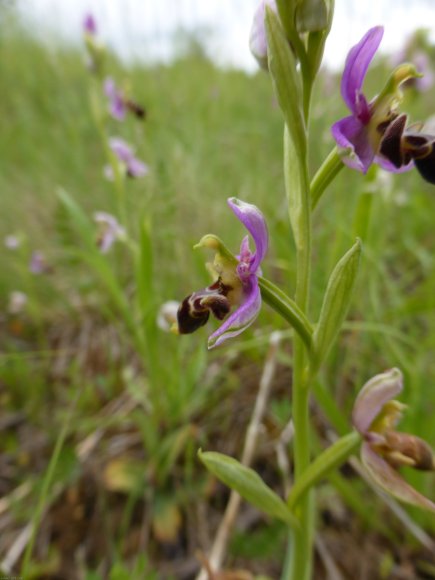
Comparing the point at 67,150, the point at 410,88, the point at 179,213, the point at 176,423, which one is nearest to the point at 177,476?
the point at 176,423

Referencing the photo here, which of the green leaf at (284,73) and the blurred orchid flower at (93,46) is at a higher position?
the blurred orchid flower at (93,46)

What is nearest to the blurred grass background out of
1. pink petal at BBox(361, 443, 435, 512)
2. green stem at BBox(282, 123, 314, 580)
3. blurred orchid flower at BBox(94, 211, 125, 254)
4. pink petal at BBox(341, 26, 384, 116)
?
blurred orchid flower at BBox(94, 211, 125, 254)

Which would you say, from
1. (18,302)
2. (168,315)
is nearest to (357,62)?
(168,315)

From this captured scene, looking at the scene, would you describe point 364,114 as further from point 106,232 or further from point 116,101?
point 116,101

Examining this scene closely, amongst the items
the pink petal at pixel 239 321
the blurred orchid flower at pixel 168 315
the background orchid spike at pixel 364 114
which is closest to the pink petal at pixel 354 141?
the background orchid spike at pixel 364 114

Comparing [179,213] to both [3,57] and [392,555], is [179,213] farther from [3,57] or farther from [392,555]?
[3,57]

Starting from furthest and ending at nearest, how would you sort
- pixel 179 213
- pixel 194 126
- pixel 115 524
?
pixel 194 126 < pixel 179 213 < pixel 115 524

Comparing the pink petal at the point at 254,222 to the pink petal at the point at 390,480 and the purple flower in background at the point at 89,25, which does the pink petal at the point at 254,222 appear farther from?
the purple flower in background at the point at 89,25
